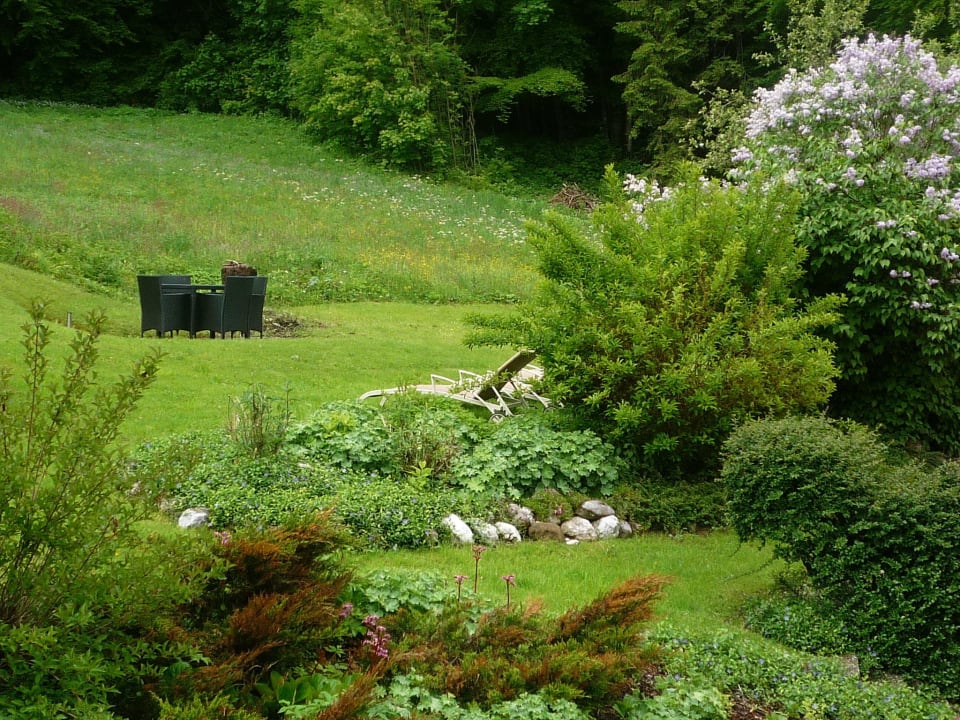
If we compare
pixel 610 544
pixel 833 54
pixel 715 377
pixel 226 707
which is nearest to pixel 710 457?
pixel 715 377

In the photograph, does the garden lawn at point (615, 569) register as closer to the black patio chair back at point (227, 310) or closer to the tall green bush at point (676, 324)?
the tall green bush at point (676, 324)

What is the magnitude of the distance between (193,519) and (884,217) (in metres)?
6.71

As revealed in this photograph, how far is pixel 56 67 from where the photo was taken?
4156 centimetres

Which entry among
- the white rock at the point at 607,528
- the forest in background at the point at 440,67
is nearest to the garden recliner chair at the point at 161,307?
the white rock at the point at 607,528

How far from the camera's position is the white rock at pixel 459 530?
20.6 ft

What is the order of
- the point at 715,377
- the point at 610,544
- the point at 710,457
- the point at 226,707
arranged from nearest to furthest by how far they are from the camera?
the point at 226,707 → the point at 610,544 → the point at 715,377 → the point at 710,457

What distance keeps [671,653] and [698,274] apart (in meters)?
4.66

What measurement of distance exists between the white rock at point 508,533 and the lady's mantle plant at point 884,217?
4042mm

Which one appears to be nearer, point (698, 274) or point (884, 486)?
point (884, 486)

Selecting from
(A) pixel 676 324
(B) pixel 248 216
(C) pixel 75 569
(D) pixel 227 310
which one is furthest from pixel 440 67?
(C) pixel 75 569

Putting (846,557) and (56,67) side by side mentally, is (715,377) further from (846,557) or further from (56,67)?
(56,67)

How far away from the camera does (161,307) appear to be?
41.8 feet

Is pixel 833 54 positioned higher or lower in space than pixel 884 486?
higher

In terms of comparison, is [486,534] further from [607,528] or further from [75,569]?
[75,569]
